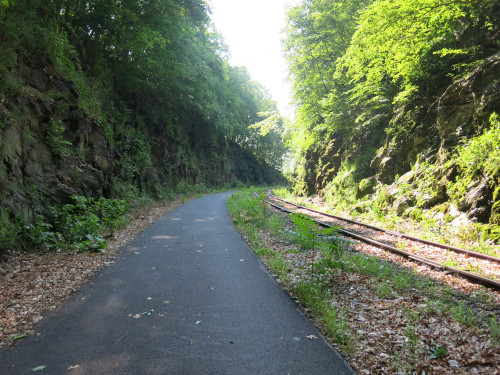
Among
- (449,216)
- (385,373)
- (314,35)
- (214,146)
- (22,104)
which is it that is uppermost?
(314,35)

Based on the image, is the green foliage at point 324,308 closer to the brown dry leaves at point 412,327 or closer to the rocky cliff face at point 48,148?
the brown dry leaves at point 412,327

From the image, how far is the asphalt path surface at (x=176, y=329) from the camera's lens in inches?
129

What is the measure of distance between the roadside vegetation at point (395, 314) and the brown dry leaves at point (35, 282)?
403 centimetres

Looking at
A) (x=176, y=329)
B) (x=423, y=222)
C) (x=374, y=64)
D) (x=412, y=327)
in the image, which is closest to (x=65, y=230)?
(x=176, y=329)

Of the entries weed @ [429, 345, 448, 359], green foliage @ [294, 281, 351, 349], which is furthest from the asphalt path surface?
weed @ [429, 345, 448, 359]

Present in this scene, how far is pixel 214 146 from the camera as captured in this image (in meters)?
44.3

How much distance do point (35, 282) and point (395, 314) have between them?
20.7ft

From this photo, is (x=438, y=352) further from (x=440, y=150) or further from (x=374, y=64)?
(x=374, y=64)

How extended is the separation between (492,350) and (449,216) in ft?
24.0

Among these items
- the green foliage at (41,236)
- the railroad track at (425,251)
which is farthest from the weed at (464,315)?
the green foliage at (41,236)

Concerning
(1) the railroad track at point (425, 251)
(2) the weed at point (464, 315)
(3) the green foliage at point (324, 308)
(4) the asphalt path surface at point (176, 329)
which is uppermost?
(1) the railroad track at point (425, 251)

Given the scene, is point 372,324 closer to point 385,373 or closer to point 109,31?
point 385,373

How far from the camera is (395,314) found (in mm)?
4371

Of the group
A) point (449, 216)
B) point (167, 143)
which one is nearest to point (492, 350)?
point (449, 216)
